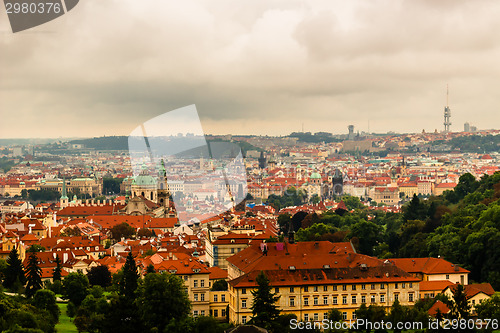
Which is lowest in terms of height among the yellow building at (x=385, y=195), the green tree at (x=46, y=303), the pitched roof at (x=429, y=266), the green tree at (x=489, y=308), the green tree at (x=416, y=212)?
the yellow building at (x=385, y=195)

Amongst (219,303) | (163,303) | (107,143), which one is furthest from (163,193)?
(107,143)

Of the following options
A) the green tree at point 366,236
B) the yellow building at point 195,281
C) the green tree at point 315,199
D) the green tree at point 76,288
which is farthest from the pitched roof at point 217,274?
the green tree at point 315,199

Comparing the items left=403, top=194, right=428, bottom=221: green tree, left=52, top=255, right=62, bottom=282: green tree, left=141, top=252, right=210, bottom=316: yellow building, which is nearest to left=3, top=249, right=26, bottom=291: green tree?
left=52, top=255, right=62, bottom=282: green tree

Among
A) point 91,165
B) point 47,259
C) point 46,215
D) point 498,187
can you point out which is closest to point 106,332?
point 47,259

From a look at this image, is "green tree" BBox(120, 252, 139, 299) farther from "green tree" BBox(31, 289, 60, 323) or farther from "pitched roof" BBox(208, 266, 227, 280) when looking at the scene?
"pitched roof" BBox(208, 266, 227, 280)

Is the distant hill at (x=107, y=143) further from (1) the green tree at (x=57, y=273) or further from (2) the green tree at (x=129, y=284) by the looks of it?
(2) the green tree at (x=129, y=284)

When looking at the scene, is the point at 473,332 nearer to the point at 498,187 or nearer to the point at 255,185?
the point at 498,187
